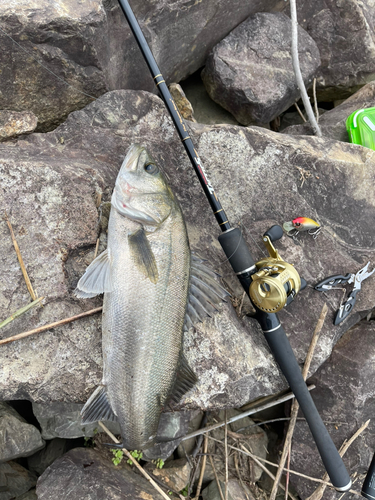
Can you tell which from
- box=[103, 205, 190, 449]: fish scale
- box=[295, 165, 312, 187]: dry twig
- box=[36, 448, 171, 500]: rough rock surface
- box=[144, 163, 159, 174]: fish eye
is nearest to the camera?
box=[103, 205, 190, 449]: fish scale

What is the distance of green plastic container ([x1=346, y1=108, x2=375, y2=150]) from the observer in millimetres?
4312

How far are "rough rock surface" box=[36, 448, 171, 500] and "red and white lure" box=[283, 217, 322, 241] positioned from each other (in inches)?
99.5

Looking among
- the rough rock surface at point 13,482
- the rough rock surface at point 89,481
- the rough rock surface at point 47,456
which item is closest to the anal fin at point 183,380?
the rough rock surface at point 89,481

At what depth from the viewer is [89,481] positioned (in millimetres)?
3262

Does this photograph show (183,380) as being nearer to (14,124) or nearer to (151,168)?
(151,168)

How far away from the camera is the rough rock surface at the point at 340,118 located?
15.3 ft

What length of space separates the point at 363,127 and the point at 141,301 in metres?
3.27

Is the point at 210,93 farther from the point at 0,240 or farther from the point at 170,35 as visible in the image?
the point at 0,240

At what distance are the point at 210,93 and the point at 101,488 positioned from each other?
4.28m

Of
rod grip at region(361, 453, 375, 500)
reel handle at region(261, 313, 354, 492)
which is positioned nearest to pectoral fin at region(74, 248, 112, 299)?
reel handle at region(261, 313, 354, 492)

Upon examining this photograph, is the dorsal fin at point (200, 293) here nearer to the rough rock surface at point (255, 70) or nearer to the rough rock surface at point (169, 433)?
the rough rock surface at point (169, 433)

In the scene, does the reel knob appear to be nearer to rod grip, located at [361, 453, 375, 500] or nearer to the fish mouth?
the fish mouth

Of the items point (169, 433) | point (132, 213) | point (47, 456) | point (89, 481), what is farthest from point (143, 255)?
point (47, 456)

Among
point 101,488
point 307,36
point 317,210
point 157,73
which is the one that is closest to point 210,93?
point 307,36
